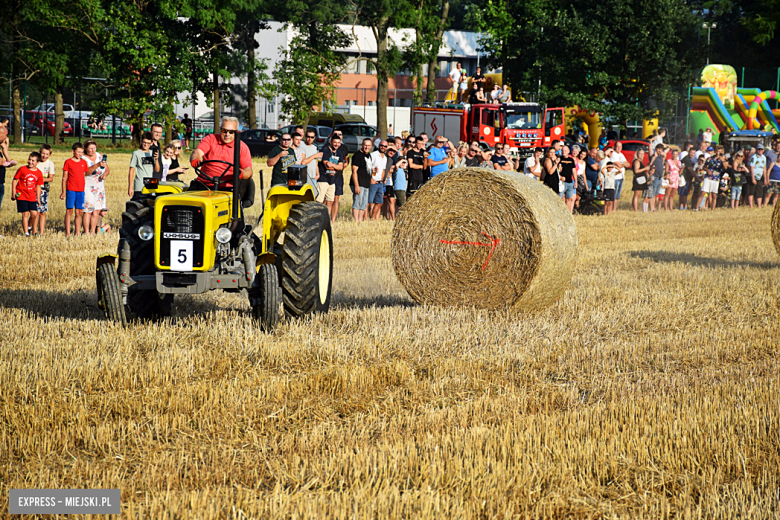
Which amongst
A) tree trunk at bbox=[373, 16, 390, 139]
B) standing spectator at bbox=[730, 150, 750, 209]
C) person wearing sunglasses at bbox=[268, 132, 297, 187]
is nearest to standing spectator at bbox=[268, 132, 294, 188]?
person wearing sunglasses at bbox=[268, 132, 297, 187]

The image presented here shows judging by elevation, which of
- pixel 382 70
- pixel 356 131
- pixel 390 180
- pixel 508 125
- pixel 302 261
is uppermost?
pixel 382 70

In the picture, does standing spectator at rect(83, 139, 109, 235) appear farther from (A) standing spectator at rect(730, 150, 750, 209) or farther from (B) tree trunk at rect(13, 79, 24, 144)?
(B) tree trunk at rect(13, 79, 24, 144)

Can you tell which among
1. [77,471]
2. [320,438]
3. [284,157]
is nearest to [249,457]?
[320,438]

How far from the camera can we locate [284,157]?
1171 centimetres

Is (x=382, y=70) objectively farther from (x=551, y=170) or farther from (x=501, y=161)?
(x=551, y=170)

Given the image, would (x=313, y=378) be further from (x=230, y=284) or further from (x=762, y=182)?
(x=762, y=182)

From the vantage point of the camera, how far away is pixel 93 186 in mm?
13266

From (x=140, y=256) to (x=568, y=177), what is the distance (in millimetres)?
12533

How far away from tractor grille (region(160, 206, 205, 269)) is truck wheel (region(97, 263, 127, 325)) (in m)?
0.56

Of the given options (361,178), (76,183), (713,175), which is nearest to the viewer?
(76,183)

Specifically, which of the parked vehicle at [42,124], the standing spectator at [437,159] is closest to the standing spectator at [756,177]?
the standing spectator at [437,159]

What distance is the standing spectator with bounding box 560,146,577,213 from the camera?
17906mm

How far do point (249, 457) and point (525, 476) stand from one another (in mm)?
1337

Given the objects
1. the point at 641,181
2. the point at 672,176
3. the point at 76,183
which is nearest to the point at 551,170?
the point at 641,181
